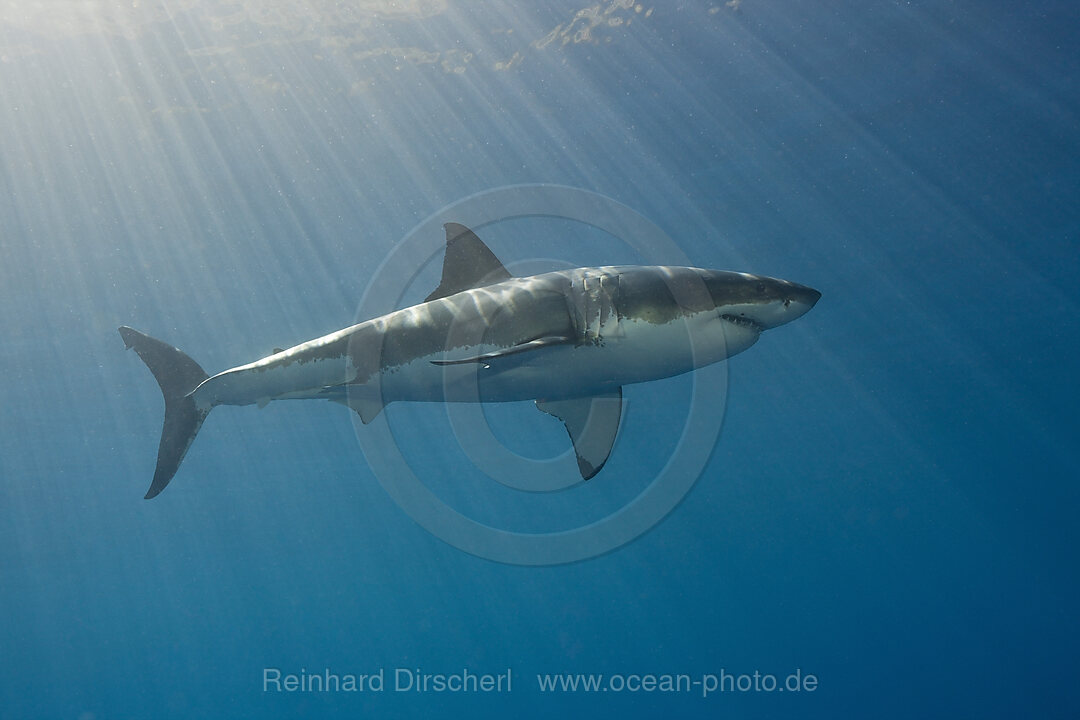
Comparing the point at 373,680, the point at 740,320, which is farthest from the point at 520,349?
the point at 373,680

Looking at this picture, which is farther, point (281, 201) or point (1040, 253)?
point (1040, 253)

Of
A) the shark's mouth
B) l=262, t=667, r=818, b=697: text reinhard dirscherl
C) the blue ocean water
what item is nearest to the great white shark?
the shark's mouth

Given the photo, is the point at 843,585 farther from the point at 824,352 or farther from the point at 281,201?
the point at 281,201

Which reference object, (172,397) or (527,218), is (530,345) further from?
(527,218)

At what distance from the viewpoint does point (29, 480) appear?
35.0 meters

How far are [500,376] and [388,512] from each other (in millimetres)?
47859

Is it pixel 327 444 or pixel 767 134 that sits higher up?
pixel 767 134

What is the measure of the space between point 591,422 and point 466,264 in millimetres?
1919

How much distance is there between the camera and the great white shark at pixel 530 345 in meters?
4.23

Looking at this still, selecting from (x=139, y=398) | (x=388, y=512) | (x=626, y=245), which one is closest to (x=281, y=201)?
(x=626, y=245)

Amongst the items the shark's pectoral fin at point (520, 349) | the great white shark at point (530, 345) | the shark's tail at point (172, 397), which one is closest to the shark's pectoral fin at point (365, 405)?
the great white shark at point (530, 345)

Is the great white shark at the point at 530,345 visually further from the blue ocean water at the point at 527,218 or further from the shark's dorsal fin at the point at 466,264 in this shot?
the blue ocean water at the point at 527,218

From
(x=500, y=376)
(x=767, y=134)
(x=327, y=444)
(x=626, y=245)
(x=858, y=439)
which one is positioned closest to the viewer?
(x=500, y=376)

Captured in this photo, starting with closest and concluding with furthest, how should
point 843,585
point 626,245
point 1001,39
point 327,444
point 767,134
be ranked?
point 1001,39
point 767,134
point 626,245
point 327,444
point 843,585
